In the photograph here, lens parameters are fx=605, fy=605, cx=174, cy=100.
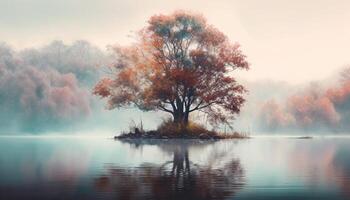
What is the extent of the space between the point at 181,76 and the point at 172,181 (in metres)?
38.8

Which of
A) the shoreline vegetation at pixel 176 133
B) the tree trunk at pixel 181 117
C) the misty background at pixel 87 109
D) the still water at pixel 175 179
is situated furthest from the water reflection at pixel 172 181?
the misty background at pixel 87 109

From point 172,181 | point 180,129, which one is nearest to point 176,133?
point 180,129

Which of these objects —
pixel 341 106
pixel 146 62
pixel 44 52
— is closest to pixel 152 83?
pixel 146 62

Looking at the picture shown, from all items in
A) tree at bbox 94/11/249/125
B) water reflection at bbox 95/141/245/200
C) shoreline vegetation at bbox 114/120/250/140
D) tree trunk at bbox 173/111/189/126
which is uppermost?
tree at bbox 94/11/249/125

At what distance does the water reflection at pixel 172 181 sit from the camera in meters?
16.3

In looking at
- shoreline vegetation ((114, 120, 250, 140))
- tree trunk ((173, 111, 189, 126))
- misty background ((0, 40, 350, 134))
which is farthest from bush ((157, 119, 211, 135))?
misty background ((0, 40, 350, 134))

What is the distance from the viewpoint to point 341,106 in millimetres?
91812

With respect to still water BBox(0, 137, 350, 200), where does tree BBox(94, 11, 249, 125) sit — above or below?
above

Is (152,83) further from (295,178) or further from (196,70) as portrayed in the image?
(295,178)

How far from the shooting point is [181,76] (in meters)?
57.9

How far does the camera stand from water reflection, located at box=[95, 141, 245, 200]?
16312 mm

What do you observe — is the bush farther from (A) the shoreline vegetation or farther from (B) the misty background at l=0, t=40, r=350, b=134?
(B) the misty background at l=0, t=40, r=350, b=134

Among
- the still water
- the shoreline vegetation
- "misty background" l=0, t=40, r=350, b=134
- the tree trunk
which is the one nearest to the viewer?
the still water

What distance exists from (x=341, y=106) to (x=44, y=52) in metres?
66.0
